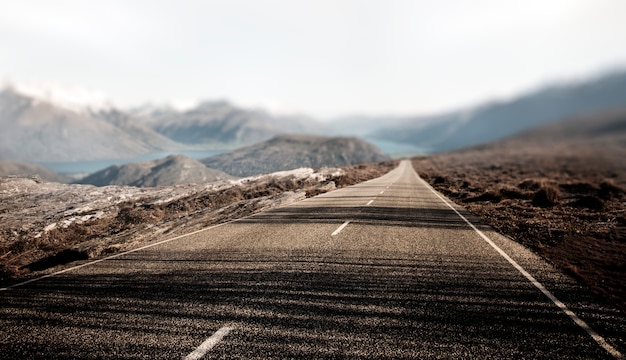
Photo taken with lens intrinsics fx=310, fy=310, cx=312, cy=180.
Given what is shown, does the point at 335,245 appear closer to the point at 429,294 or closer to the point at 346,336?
the point at 429,294

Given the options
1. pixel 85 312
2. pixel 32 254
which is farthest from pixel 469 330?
pixel 32 254

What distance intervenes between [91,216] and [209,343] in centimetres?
1213

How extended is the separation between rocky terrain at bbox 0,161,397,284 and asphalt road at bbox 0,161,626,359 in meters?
2.13

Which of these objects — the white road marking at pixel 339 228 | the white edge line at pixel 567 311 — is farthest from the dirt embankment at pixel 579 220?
the white road marking at pixel 339 228

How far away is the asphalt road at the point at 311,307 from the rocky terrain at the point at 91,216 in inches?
84.0

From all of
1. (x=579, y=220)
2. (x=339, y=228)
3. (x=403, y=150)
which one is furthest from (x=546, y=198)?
(x=403, y=150)

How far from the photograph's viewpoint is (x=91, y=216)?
12734 millimetres

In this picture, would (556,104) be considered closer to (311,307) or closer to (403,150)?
(311,307)

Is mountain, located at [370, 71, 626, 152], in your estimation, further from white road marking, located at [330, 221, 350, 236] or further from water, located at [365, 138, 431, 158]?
white road marking, located at [330, 221, 350, 236]

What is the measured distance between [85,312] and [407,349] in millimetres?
4506

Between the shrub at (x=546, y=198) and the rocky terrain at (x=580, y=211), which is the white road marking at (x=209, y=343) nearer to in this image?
the rocky terrain at (x=580, y=211)

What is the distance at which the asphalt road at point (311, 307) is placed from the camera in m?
3.54

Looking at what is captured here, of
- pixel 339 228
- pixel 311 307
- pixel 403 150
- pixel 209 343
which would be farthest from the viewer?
pixel 403 150

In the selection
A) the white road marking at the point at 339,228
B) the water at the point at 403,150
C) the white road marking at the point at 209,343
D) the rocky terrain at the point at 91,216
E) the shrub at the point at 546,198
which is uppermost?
the water at the point at 403,150
